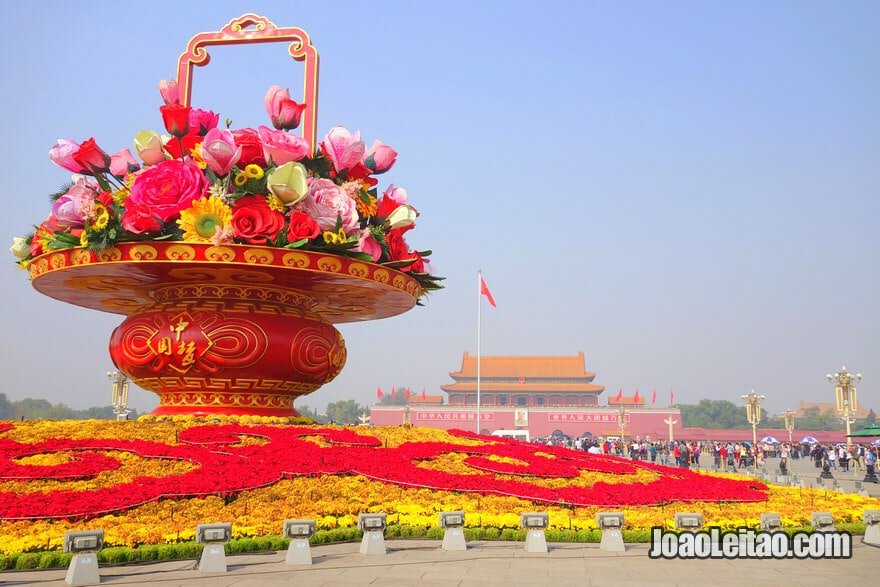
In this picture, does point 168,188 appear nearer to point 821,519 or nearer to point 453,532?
point 453,532

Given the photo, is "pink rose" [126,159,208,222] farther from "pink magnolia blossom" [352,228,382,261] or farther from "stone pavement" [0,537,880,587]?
"stone pavement" [0,537,880,587]

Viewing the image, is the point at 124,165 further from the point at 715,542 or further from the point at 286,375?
the point at 715,542

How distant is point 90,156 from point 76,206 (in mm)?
801

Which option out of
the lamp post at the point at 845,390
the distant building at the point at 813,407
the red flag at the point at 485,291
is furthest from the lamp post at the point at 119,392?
the distant building at the point at 813,407

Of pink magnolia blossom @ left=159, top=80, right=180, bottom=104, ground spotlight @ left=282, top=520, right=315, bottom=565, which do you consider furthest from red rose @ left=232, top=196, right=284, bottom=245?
ground spotlight @ left=282, top=520, right=315, bottom=565

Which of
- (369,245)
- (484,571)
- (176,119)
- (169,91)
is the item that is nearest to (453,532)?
(484,571)

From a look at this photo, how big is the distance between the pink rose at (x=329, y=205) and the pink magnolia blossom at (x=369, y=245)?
0.66ft

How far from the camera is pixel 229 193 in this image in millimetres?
10859

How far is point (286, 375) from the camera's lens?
39.0 feet

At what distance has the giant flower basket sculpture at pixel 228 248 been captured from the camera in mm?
10523

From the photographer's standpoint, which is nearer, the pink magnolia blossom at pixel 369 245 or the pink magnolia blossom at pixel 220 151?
the pink magnolia blossom at pixel 220 151

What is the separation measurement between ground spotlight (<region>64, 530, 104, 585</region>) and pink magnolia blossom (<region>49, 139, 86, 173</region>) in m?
7.17

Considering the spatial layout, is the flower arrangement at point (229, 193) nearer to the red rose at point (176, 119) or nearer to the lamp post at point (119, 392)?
the red rose at point (176, 119)

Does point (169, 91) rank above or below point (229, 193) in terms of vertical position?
above
